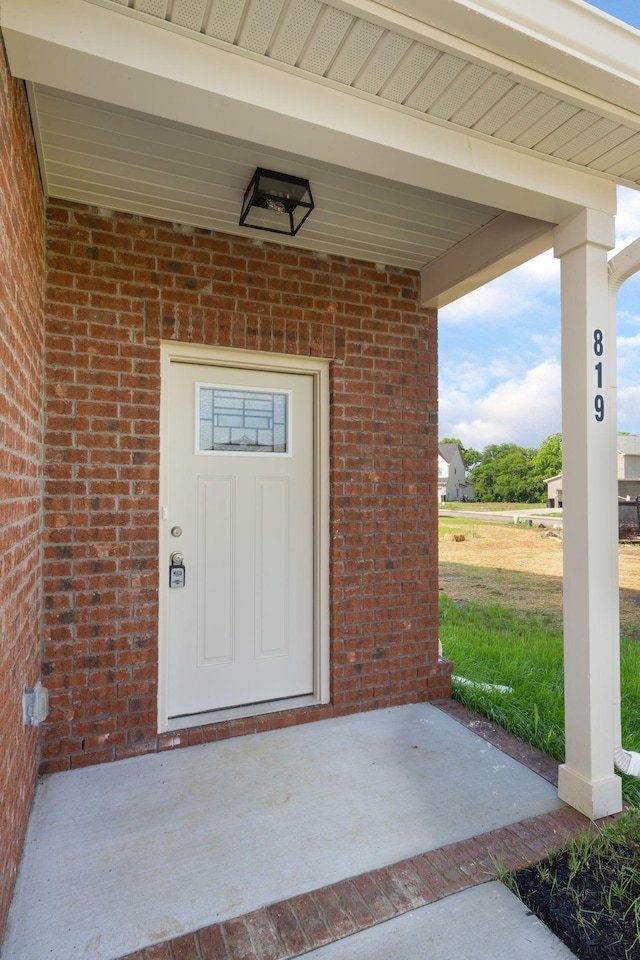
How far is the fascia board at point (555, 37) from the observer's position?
1.58 meters

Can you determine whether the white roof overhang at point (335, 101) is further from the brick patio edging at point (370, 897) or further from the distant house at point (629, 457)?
the distant house at point (629, 457)

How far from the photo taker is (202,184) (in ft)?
8.32

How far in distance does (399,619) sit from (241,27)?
120 inches

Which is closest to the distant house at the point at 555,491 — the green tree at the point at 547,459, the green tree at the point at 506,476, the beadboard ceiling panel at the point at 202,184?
the green tree at the point at 506,476

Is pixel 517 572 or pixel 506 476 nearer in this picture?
pixel 517 572

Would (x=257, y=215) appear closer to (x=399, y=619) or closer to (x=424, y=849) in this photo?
(x=399, y=619)

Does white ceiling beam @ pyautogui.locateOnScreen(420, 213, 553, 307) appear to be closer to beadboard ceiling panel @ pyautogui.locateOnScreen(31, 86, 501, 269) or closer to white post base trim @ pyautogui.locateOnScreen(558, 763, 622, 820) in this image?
beadboard ceiling panel @ pyautogui.locateOnScreen(31, 86, 501, 269)

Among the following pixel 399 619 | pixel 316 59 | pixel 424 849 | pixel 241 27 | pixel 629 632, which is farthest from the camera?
pixel 629 632

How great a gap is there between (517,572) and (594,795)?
9.18 meters

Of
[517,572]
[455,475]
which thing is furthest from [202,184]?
[455,475]

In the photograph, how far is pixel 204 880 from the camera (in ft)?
6.27

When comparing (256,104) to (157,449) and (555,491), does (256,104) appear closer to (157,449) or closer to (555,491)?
(157,449)

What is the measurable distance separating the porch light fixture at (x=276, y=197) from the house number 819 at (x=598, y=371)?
1474mm

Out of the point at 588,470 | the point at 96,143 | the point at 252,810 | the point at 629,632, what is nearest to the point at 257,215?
the point at 96,143
